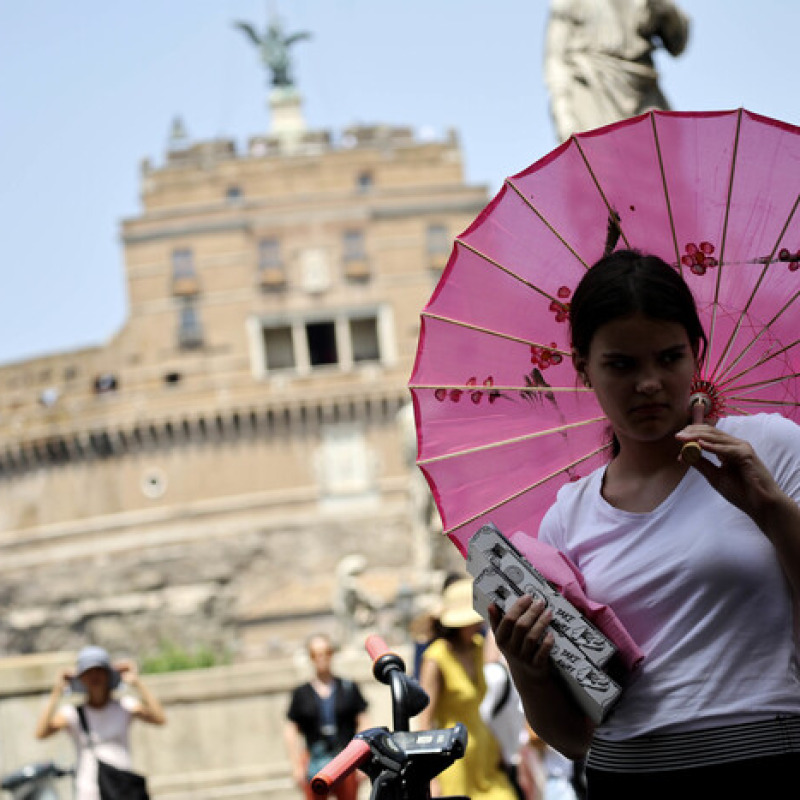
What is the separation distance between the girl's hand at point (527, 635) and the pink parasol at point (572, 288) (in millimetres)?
524

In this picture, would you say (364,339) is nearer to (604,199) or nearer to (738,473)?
(604,199)

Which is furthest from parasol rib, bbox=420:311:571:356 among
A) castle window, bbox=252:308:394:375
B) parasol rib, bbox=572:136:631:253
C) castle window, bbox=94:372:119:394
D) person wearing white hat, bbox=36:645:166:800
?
castle window, bbox=94:372:119:394

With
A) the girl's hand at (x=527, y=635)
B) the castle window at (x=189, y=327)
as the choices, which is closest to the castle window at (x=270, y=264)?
the castle window at (x=189, y=327)

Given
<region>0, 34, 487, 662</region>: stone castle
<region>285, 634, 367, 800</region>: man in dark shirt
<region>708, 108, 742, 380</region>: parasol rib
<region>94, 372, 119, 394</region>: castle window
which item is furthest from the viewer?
<region>94, 372, 119, 394</region>: castle window

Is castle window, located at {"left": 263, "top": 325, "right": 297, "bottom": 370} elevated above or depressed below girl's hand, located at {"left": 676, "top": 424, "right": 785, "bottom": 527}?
above

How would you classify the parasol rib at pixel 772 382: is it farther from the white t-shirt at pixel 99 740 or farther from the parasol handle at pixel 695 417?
the white t-shirt at pixel 99 740

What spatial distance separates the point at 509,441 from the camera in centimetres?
296

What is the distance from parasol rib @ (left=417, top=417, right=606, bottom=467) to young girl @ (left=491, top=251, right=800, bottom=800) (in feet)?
1.22

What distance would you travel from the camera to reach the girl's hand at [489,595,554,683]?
2.30 metres

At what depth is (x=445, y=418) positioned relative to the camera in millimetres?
3039

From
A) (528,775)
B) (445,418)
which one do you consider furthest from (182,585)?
(445,418)

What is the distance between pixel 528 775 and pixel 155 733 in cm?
481

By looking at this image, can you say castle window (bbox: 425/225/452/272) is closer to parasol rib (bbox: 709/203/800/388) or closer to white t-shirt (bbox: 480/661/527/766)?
white t-shirt (bbox: 480/661/527/766)

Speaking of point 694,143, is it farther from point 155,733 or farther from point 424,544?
point 424,544
